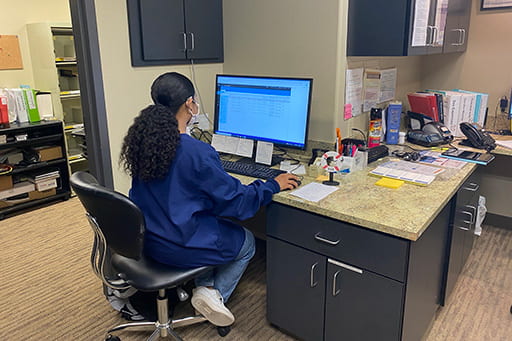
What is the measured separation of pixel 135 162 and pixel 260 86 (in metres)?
0.82

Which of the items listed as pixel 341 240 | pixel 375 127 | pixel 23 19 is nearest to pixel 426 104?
pixel 375 127

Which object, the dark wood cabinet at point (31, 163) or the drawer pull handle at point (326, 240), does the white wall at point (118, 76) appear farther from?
the dark wood cabinet at point (31, 163)

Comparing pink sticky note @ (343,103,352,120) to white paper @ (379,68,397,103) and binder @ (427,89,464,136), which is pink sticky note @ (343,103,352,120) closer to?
white paper @ (379,68,397,103)

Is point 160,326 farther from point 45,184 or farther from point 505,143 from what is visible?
point 45,184

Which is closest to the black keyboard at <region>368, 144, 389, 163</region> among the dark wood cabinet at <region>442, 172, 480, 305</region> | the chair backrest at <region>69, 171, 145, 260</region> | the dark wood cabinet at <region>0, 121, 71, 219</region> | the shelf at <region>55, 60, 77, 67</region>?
the dark wood cabinet at <region>442, 172, 480, 305</region>

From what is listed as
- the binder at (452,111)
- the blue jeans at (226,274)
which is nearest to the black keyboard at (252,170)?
the blue jeans at (226,274)

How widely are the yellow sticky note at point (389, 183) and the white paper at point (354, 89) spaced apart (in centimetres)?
56

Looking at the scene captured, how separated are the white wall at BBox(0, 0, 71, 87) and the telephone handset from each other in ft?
12.9

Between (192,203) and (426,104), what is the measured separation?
6.05 ft

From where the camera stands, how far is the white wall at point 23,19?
150 inches

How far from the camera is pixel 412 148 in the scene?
2422mm

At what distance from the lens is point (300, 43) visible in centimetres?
215

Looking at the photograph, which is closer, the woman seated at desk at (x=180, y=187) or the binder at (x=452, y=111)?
the woman seated at desk at (x=180, y=187)

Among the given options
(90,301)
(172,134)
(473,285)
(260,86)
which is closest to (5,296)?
(90,301)
